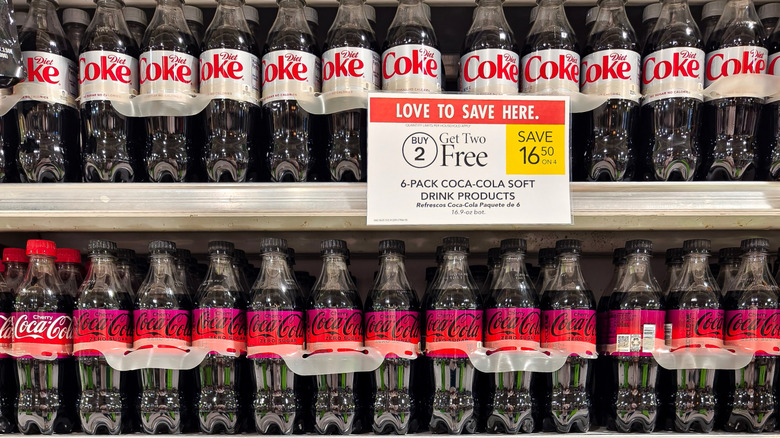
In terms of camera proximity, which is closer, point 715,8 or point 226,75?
point 226,75

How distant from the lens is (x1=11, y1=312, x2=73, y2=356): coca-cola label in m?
1.11

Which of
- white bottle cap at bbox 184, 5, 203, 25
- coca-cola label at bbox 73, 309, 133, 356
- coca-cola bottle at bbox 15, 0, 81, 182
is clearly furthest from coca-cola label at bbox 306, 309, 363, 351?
white bottle cap at bbox 184, 5, 203, 25

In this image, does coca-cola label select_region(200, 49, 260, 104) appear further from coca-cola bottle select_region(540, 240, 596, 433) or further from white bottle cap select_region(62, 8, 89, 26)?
coca-cola bottle select_region(540, 240, 596, 433)

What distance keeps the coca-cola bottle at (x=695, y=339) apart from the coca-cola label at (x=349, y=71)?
739mm

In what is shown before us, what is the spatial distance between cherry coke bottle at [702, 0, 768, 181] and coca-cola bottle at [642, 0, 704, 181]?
33 mm

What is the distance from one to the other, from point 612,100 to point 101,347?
3.60 feet

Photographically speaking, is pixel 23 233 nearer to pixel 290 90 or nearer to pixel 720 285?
pixel 290 90

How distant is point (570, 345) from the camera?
1.11 m

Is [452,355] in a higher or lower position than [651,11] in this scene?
lower

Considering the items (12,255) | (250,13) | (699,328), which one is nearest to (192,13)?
(250,13)

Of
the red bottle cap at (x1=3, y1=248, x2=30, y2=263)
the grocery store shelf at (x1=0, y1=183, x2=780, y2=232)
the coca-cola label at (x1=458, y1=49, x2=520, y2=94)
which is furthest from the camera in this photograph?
the red bottle cap at (x1=3, y1=248, x2=30, y2=263)

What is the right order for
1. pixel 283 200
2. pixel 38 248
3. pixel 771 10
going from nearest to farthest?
pixel 283 200, pixel 38 248, pixel 771 10

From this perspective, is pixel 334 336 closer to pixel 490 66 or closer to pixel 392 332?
pixel 392 332

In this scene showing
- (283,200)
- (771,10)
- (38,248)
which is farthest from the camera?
(771,10)
